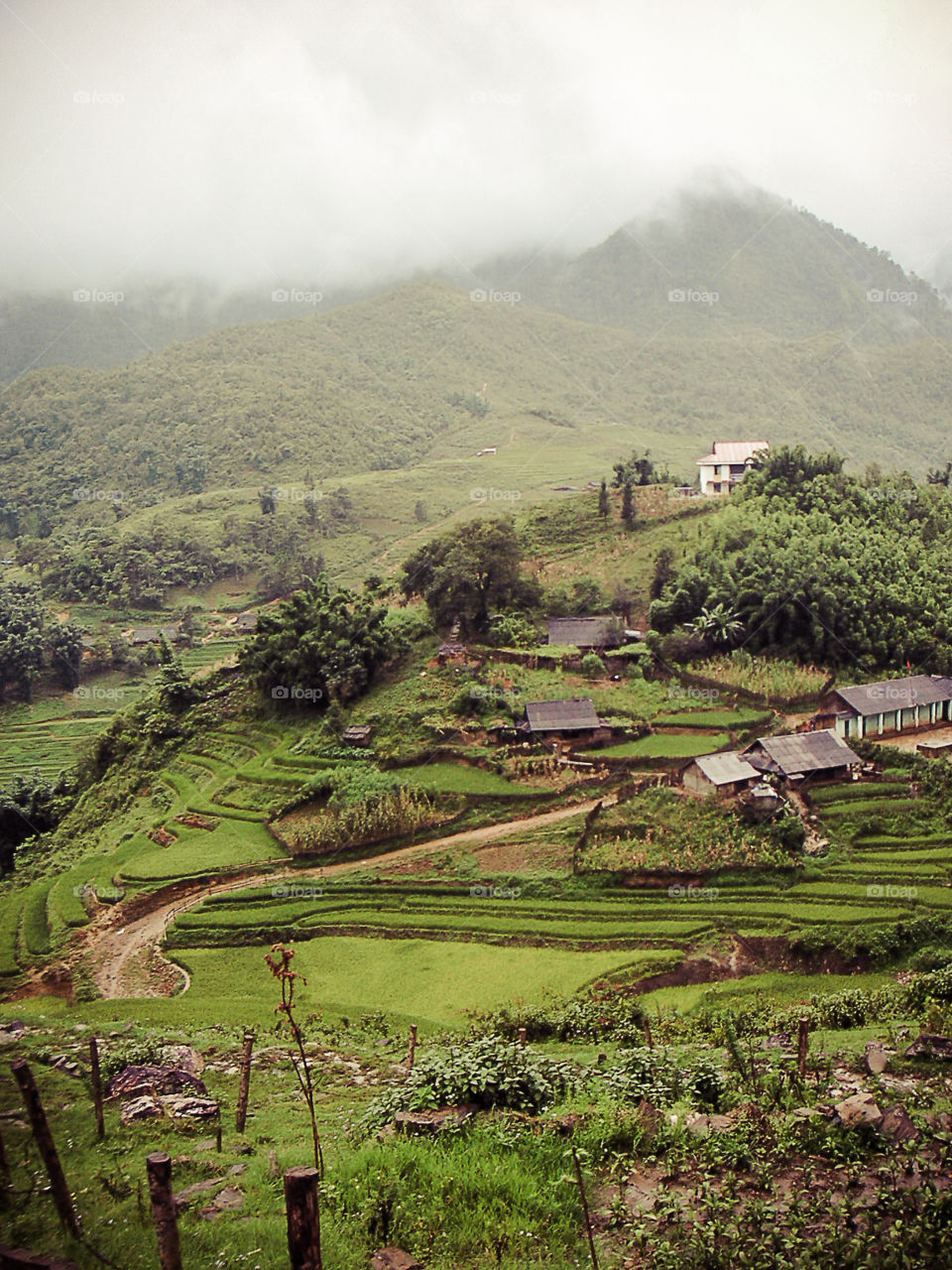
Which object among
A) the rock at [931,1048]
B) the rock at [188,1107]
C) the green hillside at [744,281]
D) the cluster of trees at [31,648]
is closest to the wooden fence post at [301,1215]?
the rock at [188,1107]

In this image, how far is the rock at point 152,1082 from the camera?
9.38 metres

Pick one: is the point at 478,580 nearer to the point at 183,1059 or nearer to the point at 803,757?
the point at 803,757

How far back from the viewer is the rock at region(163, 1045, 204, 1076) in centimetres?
1062

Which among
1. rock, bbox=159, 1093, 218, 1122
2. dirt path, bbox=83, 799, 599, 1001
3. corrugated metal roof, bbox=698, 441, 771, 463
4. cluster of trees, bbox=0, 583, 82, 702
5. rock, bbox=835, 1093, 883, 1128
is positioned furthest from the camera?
cluster of trees, bbox=0, 583, 82, 702

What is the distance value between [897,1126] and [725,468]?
3155cm

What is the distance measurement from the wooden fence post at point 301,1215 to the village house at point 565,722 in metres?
18.7

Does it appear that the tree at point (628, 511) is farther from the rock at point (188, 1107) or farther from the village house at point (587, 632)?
the rock at point (188, 1107)

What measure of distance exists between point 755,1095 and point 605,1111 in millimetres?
1311

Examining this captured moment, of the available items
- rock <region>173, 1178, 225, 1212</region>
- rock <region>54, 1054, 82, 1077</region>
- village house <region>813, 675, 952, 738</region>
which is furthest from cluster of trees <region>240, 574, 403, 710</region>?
rock <region>173, 1178, 225, 1212</region>

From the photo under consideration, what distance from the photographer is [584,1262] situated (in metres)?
5.99

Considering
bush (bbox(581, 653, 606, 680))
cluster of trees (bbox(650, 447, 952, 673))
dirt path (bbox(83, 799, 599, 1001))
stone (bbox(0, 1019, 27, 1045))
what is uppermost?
cluster of trees (bbox(650, 447, 952, 673))

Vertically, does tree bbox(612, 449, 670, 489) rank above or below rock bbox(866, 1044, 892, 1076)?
above

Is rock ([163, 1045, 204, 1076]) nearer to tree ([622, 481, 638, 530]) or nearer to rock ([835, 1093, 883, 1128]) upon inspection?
rock ([835, 1093, 883, 1128])

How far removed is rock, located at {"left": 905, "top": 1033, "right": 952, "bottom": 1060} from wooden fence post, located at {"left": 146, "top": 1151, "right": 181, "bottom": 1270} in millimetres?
7551
